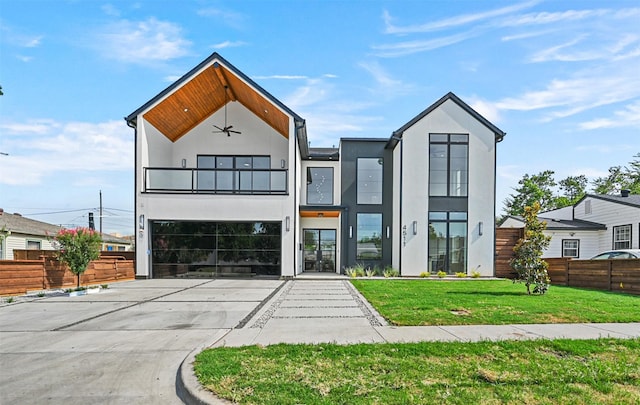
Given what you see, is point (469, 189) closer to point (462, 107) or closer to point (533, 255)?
point (462, 107)

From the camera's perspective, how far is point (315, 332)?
6902 mm

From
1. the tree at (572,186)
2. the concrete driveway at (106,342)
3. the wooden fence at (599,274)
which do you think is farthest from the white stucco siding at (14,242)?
the tree at (572,186)

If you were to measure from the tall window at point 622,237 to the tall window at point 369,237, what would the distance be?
471 inches

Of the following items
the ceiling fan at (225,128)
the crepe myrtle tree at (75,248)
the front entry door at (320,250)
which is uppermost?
the ceiling fan at (225,128)

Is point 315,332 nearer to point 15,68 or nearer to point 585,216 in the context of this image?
point 15,68

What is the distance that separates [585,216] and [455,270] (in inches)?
407

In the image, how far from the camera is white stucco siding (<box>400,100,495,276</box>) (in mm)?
19547

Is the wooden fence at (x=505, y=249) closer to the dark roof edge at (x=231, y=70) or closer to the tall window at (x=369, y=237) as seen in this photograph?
the tall window at (x=369, y=237)

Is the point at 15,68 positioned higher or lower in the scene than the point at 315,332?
higher

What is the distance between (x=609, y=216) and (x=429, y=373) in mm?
22307

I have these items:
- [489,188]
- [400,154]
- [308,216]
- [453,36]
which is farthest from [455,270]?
[453,36]

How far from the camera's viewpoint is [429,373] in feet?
14.9

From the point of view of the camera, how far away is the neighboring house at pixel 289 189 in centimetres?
1817

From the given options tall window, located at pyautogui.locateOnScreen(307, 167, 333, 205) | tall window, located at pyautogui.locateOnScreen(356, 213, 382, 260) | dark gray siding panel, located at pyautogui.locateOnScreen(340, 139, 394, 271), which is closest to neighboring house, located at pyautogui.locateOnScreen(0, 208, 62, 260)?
tall window, located at pyautogui.locateOnScreen(307, 167, 333, 205)
